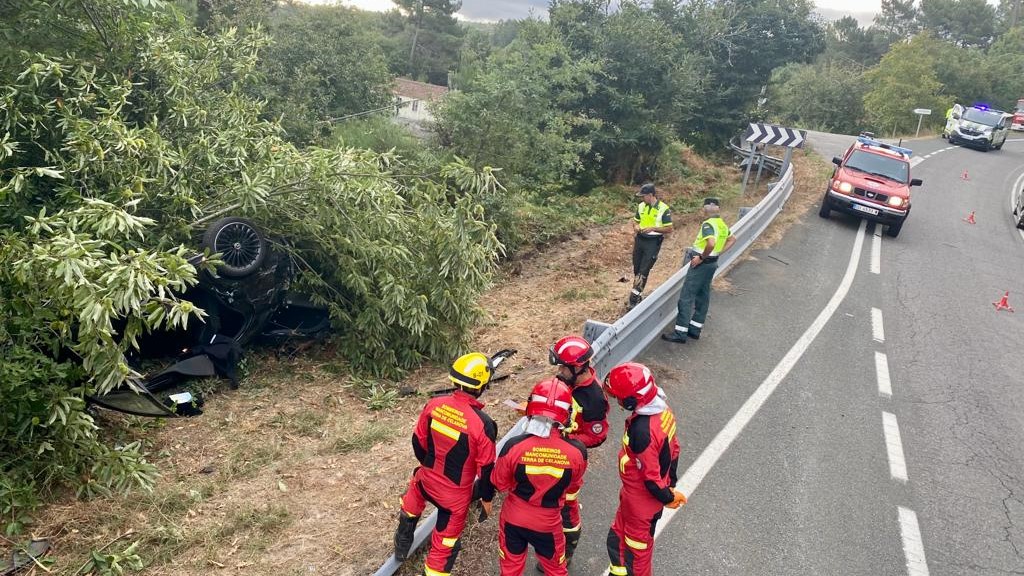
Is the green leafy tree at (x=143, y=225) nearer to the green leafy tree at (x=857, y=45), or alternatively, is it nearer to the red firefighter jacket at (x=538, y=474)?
the red firefighter jacket at (x=538, y=474)

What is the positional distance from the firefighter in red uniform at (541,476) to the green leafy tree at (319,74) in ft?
56.7

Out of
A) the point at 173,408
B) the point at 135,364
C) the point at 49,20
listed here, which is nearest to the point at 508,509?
the point at 173,408

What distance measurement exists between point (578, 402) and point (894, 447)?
364 cm

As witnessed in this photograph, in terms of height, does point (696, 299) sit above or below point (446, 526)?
above

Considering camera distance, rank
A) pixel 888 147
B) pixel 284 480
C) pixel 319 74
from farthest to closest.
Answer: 1. pixel 319 74
2. pixel 888 147
3. pixel 284 480

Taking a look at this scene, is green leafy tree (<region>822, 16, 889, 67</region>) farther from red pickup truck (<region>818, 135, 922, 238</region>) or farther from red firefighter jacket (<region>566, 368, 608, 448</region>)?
red firefighter jacket (<region>566, 368, 608, 448</region>)

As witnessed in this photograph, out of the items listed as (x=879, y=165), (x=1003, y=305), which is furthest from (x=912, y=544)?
A: (x=879, y=165)

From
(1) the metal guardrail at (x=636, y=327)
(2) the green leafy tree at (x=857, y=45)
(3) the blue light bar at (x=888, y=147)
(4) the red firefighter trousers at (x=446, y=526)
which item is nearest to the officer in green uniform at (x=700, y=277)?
(1) the metal guardrail at (x=636, y=327)

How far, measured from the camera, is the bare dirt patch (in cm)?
485

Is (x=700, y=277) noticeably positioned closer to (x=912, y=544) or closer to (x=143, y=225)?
(x=912, y=544)

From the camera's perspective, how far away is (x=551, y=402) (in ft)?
13.4

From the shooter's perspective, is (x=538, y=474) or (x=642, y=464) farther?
(x=642, y=464)

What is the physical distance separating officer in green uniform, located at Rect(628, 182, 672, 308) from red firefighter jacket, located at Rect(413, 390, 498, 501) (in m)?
5.57

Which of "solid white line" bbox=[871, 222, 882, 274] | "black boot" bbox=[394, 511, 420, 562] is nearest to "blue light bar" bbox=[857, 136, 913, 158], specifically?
"solid white line" bbox=[871, 222, 882, 274]
